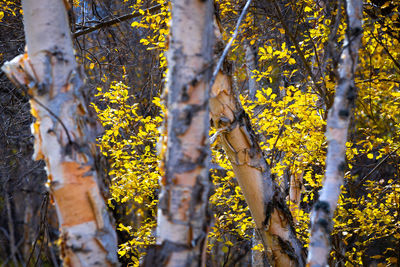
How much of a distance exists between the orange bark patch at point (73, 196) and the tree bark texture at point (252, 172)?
103 cm

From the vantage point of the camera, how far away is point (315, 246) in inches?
66.9

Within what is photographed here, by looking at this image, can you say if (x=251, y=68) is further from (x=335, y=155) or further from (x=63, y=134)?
(x=63, y=134)

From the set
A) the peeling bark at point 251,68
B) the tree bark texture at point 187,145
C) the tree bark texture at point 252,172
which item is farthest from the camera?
the peeling bark at point 251,68

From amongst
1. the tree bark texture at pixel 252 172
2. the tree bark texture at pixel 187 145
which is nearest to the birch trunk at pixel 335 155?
the tree bark texture at pixel 187 145

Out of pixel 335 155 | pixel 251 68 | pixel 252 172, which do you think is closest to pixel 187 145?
pixel 335 155

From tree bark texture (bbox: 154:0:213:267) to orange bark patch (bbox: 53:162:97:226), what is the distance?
330 millimetres

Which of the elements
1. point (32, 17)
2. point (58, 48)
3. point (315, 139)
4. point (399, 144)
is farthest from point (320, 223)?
point (399, 144)

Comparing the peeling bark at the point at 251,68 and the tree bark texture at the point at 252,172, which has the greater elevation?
the peeling bark at the point at 251,68

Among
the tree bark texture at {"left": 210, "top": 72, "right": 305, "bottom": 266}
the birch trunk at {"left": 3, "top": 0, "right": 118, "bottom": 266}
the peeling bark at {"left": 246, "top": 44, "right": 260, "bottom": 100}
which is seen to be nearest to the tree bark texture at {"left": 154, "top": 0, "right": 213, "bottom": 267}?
the birch trunk at {"left": 3, "top": 0, "right": 118, "bottom": 266}

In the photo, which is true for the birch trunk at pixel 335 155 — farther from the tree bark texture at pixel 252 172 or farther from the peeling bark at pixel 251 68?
the peeling bark at pixel 251 68

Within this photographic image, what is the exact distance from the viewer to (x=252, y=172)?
2.60 meters

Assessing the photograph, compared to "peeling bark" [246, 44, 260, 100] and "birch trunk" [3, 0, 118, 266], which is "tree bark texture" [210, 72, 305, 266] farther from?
"peeling bark" [246, 44, 260, 100]

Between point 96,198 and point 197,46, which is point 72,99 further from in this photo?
point 197,46

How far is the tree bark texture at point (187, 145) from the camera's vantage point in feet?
5.38
